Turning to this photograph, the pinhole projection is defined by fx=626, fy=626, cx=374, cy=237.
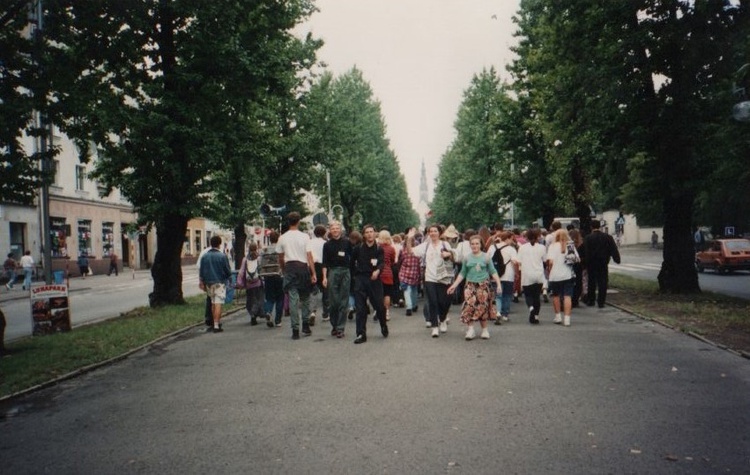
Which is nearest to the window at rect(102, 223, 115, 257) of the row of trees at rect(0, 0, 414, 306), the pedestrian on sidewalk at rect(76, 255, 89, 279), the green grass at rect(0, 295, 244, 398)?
the pedestrian on sidewalk at rect(76, 255, 89, 279)

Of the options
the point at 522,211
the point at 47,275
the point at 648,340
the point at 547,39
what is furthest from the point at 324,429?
the point at 522,211

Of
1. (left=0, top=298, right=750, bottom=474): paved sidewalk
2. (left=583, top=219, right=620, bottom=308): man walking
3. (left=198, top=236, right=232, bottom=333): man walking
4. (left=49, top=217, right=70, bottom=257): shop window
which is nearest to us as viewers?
(left=0, top=298, right=750, bottom=474): paved sidewalk

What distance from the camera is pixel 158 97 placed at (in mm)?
15523

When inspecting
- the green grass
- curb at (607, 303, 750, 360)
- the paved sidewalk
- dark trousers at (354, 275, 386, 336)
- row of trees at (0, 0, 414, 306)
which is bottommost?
curb at (607, 303, 750, 360)

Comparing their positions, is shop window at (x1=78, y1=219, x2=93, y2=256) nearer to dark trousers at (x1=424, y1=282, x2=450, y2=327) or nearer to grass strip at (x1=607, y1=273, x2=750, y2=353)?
grass strip at (x1=607, y1=273, x2=750, y2=353)

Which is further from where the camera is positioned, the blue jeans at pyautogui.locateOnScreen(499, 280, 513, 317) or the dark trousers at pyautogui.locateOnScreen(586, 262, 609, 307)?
the dark trousers at pyautogui.locateOnScreen(586, 262, 609, 307)

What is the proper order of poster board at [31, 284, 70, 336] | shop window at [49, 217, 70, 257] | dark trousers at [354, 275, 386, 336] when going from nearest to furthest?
1. dark trousers at [354, 275, 386, 336]
2. poster board at [31, 284, 70, 336]
3. shop window at [49, 217, 70, 257]

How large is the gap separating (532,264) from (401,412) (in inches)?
298

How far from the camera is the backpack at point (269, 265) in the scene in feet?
42.5

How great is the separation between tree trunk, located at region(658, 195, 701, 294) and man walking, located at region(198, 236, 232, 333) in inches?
464

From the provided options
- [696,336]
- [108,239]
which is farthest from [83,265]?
[696,336]

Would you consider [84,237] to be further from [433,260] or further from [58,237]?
[433,260]

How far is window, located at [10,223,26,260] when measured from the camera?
117 feet

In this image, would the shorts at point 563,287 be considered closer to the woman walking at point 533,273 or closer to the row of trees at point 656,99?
the woman walking at point 533,273
